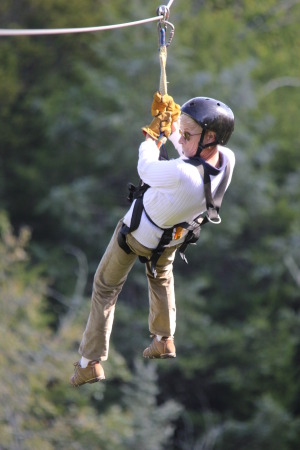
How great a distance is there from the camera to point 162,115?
21.6ft

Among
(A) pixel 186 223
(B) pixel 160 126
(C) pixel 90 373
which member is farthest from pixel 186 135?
(C) pixel 90 373

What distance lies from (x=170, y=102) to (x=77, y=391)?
546 inches

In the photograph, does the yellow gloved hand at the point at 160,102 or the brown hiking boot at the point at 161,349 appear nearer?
the yellow gloved hand at the point at 160,102

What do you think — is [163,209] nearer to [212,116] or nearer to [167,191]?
[167,191]

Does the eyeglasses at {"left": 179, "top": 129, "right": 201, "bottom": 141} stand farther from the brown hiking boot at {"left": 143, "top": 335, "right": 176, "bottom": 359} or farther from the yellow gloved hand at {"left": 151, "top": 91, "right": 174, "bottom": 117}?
the brown hiking boot at {"left": 143, "top": 335, "right": 176, "bottom": 359}

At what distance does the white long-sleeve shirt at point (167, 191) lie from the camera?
633 centimetres

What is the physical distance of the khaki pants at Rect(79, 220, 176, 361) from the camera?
6.83m

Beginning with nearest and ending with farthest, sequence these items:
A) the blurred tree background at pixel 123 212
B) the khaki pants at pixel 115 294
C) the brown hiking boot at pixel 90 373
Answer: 1. the khaki pants at pixel 115 294
2. the brown hiking boot at pixel 90 373
3. the blurred tree background at pixel 123 212

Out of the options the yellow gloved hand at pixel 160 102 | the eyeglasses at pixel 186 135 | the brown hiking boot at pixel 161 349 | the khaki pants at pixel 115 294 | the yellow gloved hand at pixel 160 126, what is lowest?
the brown hiking boot at pixel 161 349

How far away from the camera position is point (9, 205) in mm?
26297

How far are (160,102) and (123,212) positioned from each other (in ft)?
53.4

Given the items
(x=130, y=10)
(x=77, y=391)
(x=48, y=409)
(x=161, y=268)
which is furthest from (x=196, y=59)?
(x=161, y=268)

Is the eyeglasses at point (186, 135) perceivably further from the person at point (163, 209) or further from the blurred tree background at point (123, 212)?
the blurred tree background at point (123, 212)

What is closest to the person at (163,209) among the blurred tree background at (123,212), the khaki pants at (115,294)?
the khaki pants at (115,294)
